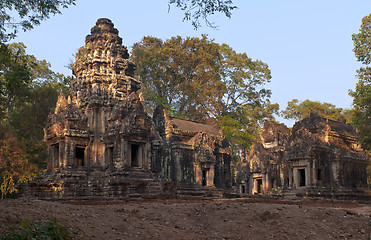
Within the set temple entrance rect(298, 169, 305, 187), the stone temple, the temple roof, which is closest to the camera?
the stone temple

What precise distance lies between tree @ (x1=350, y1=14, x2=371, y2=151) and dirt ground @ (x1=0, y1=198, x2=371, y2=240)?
43.1ft

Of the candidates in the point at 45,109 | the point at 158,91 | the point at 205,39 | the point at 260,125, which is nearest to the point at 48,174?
the point at 45,109

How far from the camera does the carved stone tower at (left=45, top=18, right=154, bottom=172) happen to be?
83.5ft

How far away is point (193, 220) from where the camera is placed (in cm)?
1298

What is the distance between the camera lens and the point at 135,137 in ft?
83.3

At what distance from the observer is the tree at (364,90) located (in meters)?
26.7

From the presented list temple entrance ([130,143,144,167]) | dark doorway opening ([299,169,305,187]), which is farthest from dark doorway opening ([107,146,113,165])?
dark doorway opening ([299,169,305,187])

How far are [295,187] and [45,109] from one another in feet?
72.2

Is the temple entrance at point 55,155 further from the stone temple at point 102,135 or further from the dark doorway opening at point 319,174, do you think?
the dark doorway opening at point 319,174

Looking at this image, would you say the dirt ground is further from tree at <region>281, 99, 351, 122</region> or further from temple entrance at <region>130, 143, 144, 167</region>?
tree at <region>281, 99, 351, 122</region>

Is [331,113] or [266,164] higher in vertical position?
[331,113]

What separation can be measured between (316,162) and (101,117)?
A: 15976 millimetres

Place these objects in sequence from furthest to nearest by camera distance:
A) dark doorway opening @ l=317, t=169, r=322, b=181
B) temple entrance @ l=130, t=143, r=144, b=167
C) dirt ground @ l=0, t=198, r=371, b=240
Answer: dark doorway opening @ l=317, t=169, r=322, b=181
temple entrance @ l=130, t=143, r=144, b=167
dirt ground @ l=0, t=198, r=371, b=240

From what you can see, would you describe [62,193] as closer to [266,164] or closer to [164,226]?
[164,226]
